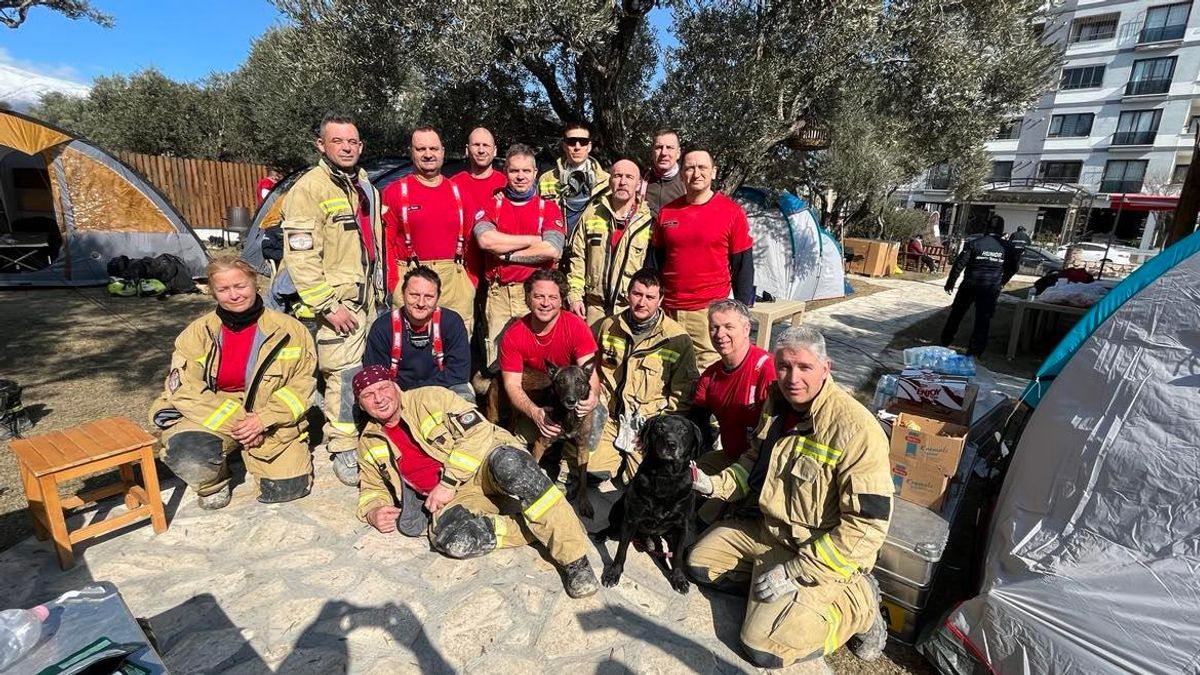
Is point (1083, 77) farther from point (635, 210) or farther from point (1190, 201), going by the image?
point (635, 210)

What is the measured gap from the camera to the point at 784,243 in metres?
10.6

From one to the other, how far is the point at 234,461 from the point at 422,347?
5.77 feet

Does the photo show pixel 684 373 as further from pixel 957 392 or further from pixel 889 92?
pixel 889 92

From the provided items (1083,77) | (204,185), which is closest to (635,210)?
(204,185)

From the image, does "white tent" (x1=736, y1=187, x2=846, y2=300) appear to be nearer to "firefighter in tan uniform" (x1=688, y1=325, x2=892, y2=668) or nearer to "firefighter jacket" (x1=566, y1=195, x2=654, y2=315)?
"firefighter jacket" (x1=566, y1=195, x2=654, y2=315)

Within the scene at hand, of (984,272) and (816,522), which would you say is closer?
(816,522)

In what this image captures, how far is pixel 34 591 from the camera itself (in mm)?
2625

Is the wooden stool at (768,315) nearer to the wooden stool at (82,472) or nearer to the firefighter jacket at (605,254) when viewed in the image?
the firefighter jacket at (605,254)

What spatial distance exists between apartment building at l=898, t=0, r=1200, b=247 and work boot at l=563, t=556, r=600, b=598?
33.4 metres

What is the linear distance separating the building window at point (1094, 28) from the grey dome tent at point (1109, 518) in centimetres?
4374

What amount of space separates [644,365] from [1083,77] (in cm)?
4421

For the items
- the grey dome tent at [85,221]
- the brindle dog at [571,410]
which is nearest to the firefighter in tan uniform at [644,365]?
the brindle dog at [571,410]

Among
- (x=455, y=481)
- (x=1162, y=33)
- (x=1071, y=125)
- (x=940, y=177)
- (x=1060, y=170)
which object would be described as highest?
(x=1162, y=33)

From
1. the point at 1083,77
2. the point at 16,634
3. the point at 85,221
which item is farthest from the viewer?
the point at 1083,77
